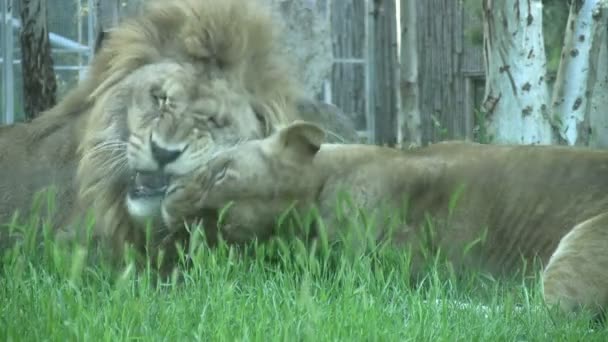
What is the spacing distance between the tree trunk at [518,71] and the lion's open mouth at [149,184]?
2.72 metres

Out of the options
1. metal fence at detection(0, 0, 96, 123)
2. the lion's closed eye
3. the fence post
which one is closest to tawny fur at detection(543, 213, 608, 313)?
the lion's closed eye

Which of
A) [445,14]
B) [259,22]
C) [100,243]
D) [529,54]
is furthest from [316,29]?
[445,14]

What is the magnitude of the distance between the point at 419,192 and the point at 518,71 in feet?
8.70

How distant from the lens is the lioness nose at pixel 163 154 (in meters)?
3.90

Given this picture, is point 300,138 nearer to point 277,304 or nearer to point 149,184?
point 149,184

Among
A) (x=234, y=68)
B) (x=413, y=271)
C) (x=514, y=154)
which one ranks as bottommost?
(x=413, y=271)

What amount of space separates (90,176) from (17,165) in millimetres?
525

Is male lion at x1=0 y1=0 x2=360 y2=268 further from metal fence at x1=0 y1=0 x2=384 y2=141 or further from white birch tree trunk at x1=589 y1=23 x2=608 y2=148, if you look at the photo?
white birch tree trunk at x1=589 y1=23 x2=608 y2=148

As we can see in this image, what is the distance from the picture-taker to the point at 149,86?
4.17 meters

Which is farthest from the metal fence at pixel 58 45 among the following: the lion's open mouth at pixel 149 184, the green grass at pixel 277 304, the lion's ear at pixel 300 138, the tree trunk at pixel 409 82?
the green grass at pixel 277 304

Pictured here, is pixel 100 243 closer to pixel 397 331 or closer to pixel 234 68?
pixel 234 68

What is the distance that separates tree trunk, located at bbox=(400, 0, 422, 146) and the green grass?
18.7 ft

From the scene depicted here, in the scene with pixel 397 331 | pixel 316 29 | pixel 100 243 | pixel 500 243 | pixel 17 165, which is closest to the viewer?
pixel 397 331

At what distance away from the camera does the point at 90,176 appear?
4270 millimetres
